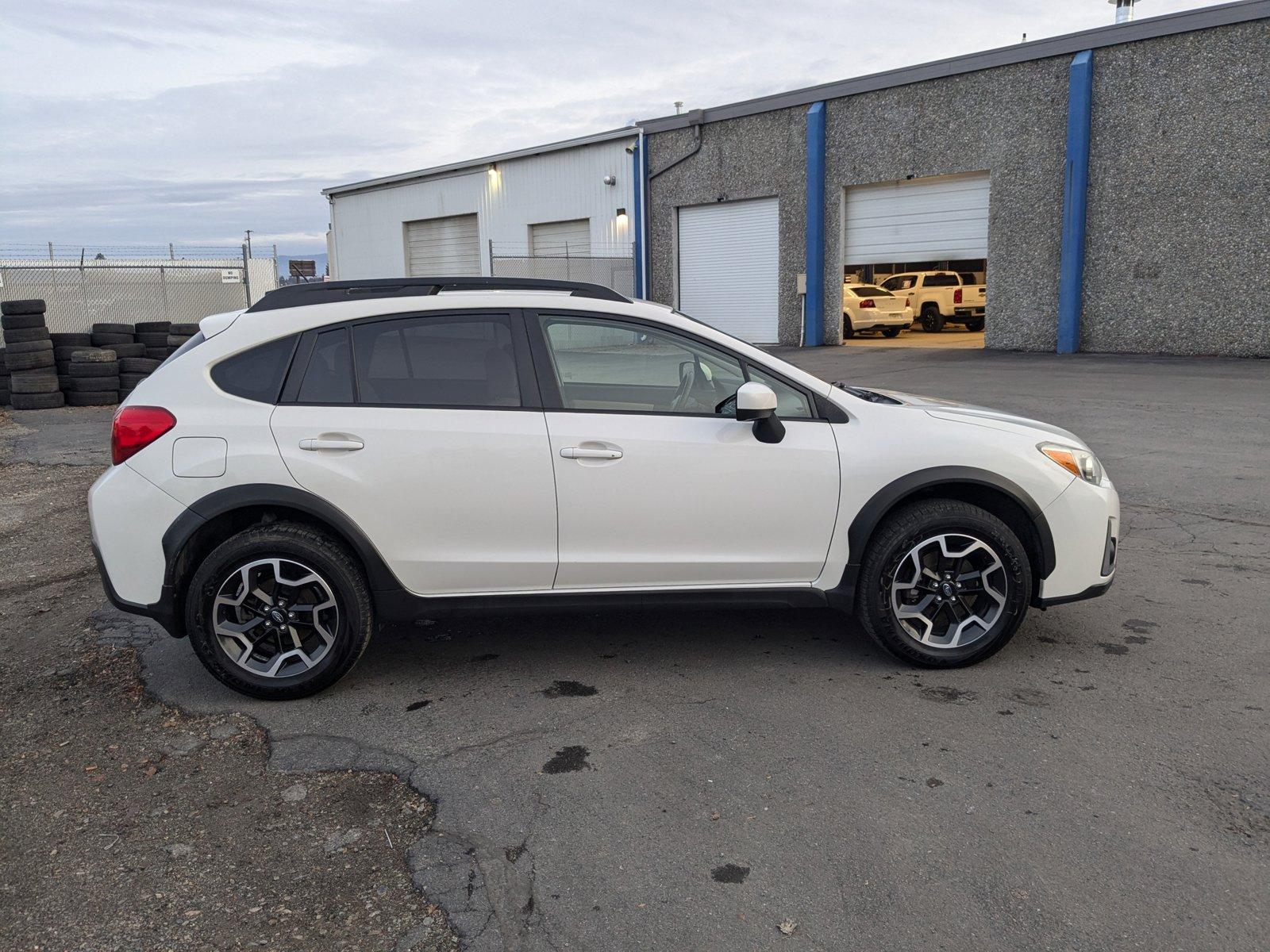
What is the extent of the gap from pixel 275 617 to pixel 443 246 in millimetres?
33075

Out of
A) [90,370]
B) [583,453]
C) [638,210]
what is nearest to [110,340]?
[90,370]

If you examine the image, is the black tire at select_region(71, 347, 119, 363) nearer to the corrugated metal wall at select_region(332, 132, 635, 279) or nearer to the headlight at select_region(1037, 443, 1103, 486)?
the headlight at select_region(1037, 443, 1103, 486)

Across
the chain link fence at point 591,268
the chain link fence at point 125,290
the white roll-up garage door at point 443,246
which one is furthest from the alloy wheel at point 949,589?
the white roll-up garage door at point 443,246

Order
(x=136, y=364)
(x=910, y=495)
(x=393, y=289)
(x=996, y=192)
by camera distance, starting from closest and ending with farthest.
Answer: (x=910, y=495), (x=393, y=289), (x=136, y=364), (x=996, y=192)

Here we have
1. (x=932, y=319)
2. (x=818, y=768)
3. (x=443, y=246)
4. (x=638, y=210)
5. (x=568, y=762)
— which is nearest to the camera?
(x=818, y=768)

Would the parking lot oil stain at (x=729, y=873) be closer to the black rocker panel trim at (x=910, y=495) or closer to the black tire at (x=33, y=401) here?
the black rocker panel trim at (x=910, y=495)

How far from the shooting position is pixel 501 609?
4414mm

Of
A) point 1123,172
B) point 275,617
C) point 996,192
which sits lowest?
point 275,617

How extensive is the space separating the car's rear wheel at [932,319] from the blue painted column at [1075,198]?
33.2 ft

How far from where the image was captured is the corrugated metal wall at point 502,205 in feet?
97.0

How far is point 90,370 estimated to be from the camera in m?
A: 15.8

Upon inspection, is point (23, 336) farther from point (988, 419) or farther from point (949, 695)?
point (949, 695)

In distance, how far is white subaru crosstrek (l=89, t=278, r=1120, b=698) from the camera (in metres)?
4.24

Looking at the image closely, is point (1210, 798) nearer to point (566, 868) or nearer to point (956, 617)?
point (956, 617)
